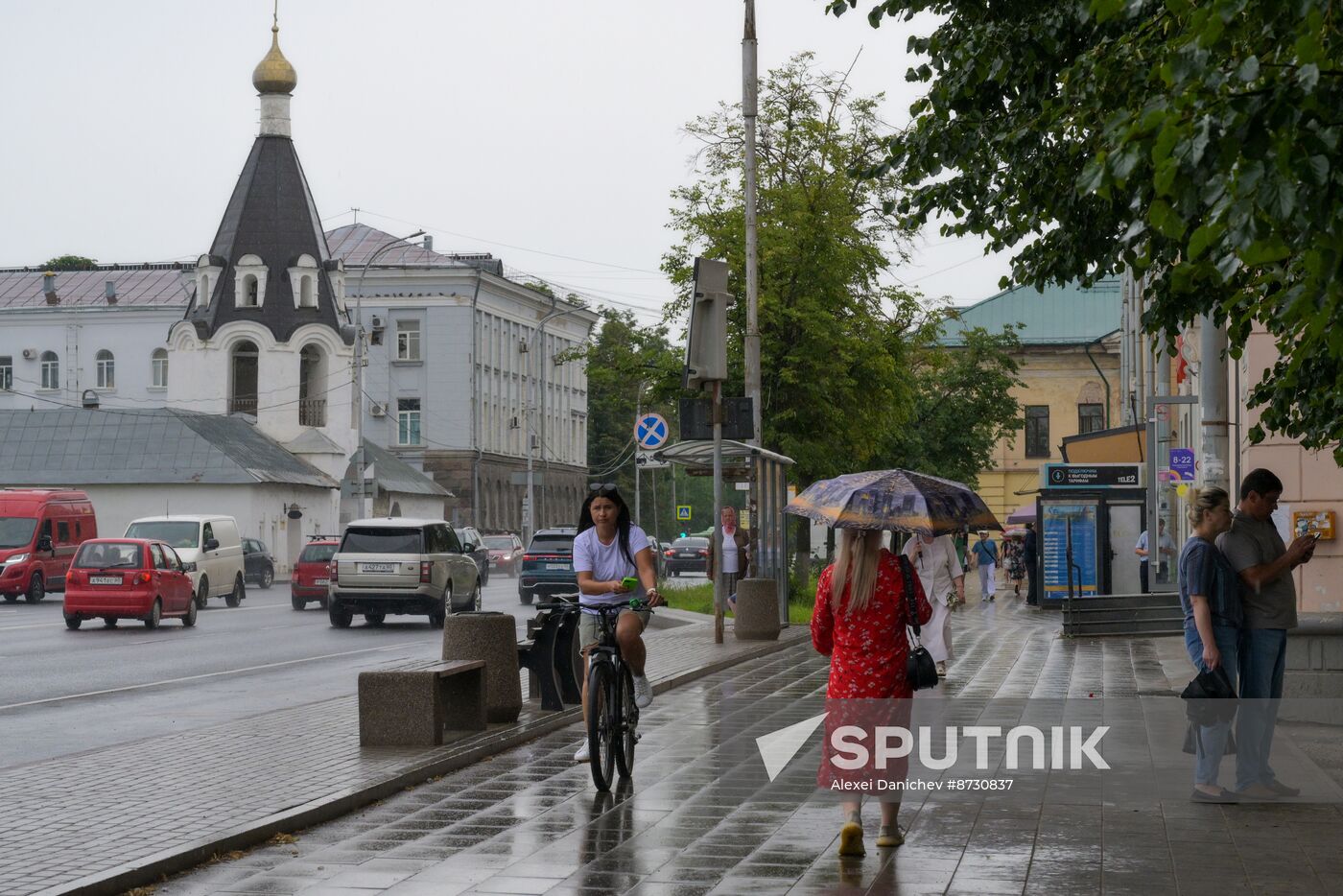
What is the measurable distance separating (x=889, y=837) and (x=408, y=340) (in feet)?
287

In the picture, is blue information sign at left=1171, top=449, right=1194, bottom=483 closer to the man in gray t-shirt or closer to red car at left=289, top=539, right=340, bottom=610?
the man in gray t-shirt

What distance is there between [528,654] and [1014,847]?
22.1 ft

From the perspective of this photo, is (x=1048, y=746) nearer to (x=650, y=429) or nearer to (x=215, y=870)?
(x=215, y=870)

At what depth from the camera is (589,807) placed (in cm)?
1006

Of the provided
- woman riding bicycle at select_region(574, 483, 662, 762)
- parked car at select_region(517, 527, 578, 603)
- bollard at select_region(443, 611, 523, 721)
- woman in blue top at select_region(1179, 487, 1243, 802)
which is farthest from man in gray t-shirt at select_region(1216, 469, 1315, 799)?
parked car at select_region(517, 527, 578, 603)

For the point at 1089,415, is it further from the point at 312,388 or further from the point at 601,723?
the point at 601,723

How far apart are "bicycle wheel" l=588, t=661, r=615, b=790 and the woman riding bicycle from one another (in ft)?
1.00

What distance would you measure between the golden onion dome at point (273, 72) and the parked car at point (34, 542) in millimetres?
34753

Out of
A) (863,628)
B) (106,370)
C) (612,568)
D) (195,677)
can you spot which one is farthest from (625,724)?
(106,370)

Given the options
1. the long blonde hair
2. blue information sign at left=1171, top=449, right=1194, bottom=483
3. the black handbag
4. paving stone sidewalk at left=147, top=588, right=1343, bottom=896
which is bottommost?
paving stone sidewalk at left=147, top=588, right=1343, bottom=896

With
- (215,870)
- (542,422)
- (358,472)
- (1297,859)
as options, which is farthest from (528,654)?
(542,422)

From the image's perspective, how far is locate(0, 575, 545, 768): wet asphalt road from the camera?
15.8 meters

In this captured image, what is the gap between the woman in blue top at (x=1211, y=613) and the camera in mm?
9930

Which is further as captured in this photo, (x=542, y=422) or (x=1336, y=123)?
(x=542, y=422)
